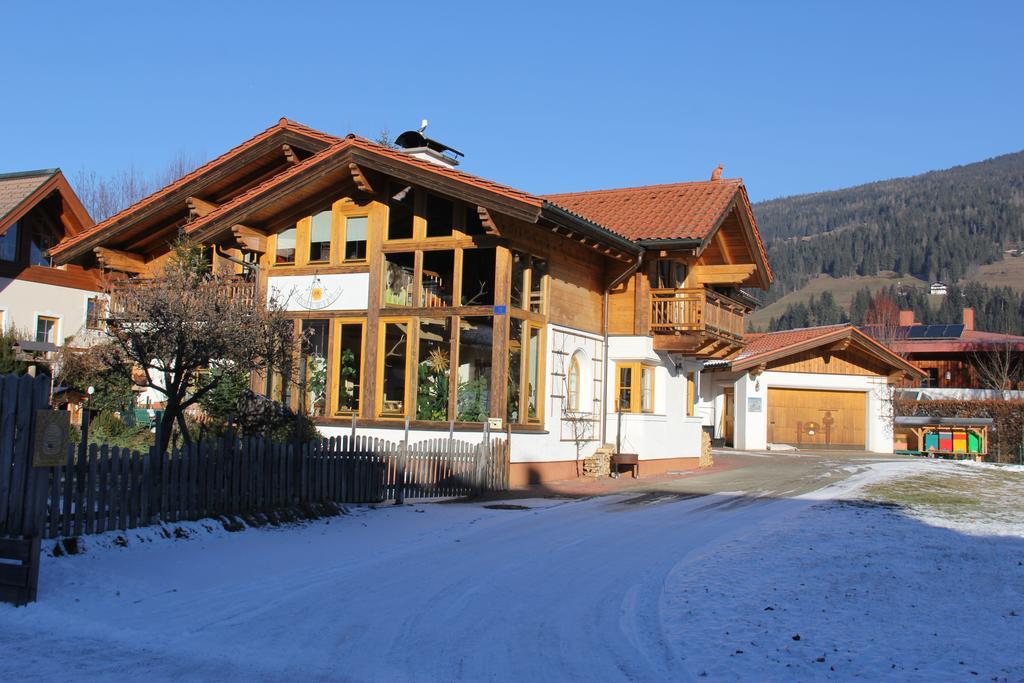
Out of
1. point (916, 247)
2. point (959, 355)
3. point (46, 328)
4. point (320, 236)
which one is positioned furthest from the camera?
point (916, 247)

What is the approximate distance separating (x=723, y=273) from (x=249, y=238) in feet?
41.6

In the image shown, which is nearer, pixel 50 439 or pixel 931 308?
pixel 50 439

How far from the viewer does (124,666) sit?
692cm

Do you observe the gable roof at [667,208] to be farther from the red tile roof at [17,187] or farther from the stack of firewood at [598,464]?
the red tile roof at [17,187]

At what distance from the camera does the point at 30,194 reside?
1117 inches

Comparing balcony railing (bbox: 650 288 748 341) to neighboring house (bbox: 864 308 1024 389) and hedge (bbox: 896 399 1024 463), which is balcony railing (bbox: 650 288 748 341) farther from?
neighboring house (bbox: 864 308 1024 389)

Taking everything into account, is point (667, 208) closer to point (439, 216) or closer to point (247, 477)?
point (439, 216)

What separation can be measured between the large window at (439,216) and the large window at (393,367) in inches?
80.1

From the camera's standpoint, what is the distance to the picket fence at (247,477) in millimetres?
10383

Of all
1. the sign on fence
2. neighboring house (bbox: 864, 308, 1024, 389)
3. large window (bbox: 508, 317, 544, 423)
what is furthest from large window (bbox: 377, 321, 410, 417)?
neighboring house (bbox: 864, 308, 1024, 389)

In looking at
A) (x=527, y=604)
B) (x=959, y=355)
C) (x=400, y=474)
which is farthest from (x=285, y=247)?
(x=959, y=355)

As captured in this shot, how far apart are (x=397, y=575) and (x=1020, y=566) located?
6.80 m

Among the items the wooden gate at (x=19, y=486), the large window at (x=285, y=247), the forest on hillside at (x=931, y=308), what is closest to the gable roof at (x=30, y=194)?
the large window at (x=285, y=247)

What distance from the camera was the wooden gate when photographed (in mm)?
8344
